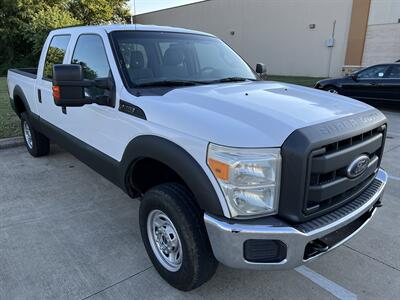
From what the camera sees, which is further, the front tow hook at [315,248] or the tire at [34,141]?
the tire at [34,141]

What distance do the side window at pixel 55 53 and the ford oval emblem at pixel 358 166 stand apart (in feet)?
10.8

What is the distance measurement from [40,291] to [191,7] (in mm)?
27571

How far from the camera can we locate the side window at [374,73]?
10.5 metres

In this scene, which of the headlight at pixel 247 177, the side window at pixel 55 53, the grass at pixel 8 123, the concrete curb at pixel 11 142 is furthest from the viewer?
the grass at pixel 8 123

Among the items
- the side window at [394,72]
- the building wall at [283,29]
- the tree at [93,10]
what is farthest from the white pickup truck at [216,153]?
the tree at [93,10]

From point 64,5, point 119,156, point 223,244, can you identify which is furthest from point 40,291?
point 64,5

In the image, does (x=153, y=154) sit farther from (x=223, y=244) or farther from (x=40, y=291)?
(x=40, y=291)

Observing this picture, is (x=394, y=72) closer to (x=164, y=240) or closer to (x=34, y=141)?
(x=34, y=141)

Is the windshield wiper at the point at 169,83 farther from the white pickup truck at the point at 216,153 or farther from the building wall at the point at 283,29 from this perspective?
the building wall at the point at 283,29

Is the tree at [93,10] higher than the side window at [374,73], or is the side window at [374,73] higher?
the tree at [93,10]

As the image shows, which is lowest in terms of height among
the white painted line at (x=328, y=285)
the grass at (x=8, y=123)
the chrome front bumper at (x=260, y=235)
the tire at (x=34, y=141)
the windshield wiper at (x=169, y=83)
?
the white painted line at (x=328, y=285)

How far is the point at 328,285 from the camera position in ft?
8.84

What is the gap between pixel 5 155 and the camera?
5.70 m

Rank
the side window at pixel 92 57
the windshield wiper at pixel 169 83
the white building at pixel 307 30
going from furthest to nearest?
1. the white building at pixel 307 30
2. the side window at pixel 92 57
3. the windshield wiper at pixel 169 83
